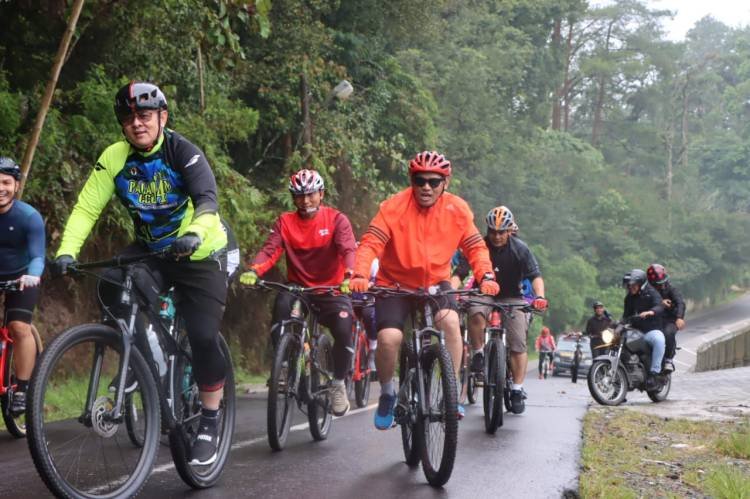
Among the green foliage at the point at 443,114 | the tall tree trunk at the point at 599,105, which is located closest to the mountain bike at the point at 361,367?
the green foliage at the point at 443,114

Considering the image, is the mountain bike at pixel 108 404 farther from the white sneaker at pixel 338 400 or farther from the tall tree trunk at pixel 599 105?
the tall tree trunk at pixel 599 105

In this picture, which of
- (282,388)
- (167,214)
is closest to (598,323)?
(282,388)

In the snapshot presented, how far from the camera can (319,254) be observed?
334 inches

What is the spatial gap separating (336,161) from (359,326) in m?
12.5

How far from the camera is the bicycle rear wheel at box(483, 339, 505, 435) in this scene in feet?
29.0

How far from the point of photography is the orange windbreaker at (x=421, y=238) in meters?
6.88

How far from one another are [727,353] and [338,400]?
89.8ft

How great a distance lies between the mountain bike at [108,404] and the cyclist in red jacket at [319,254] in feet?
9.77

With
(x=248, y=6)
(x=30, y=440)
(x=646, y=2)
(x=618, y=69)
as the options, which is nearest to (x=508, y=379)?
(x=248, y=6)

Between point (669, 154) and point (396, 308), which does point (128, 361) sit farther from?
point (669, 154)

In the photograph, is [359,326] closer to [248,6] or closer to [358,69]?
[248,6]

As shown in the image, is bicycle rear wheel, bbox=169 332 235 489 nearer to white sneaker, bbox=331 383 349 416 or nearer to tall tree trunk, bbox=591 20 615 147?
white sneaker, bbox=331 383 349 416

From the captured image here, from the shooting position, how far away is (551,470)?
675 cm

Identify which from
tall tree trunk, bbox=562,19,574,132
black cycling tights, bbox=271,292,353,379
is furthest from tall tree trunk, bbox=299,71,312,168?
tall tree trunk, bbox=562,19,574,132
